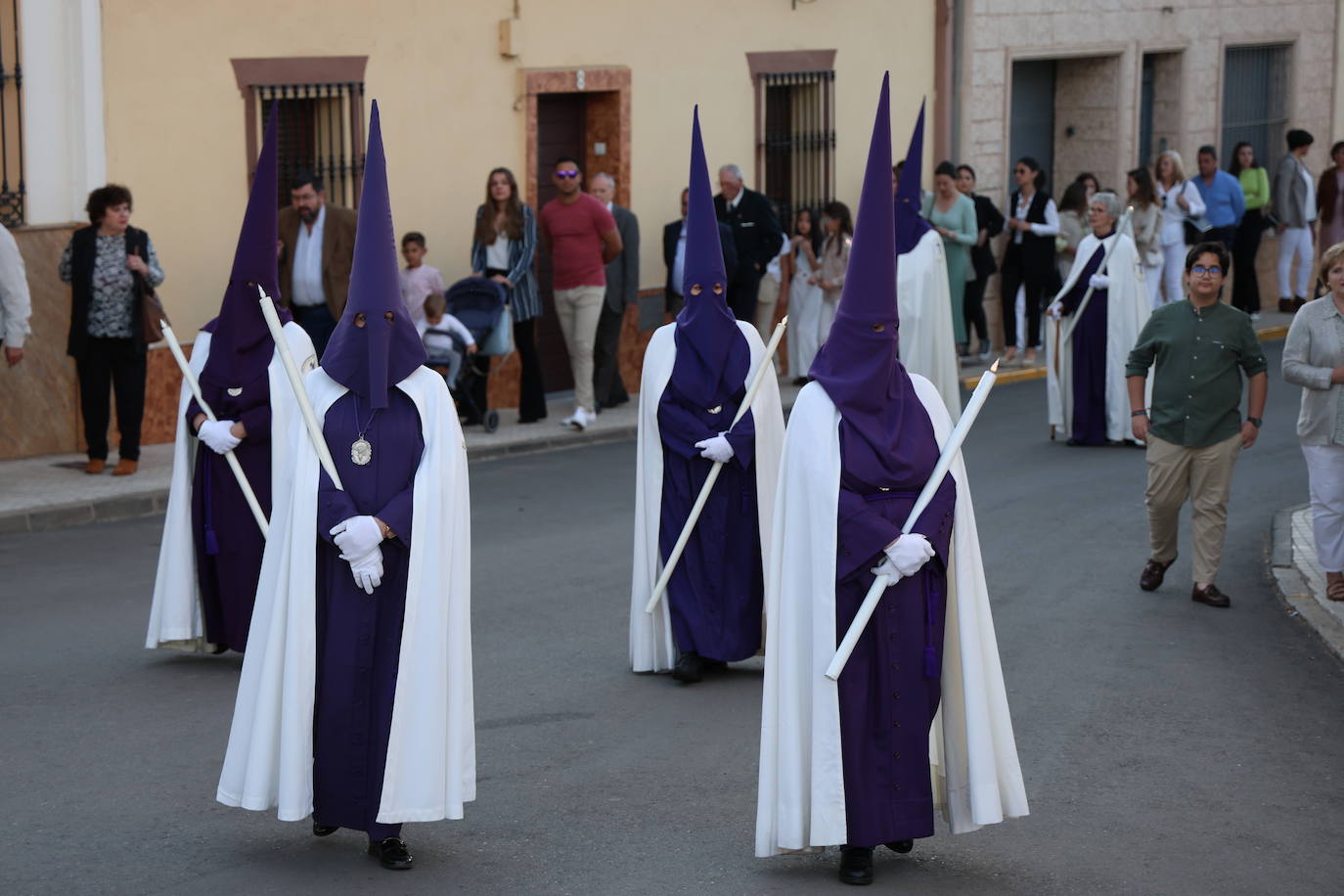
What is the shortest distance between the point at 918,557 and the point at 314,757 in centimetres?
203

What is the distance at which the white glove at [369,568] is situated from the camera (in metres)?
6.47

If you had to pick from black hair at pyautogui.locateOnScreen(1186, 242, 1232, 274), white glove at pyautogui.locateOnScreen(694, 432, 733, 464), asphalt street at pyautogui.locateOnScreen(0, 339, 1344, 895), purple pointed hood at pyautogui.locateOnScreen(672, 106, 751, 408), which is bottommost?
asphalt street at pyautogui.locateOnScreen(0, 339, 1344, 895)

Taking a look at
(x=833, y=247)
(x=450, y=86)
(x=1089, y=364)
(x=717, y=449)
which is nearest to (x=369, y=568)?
(x=717, y=449)

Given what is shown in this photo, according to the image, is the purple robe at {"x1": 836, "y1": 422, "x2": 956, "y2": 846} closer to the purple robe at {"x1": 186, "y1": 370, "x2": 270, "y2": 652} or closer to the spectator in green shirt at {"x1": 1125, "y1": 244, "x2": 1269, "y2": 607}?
the purple robe at {"x1": 186, "y1": 370, "x2": 270, "y2": 652}

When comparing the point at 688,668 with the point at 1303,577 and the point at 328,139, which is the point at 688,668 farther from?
the point at 328,139

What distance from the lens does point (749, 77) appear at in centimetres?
1975

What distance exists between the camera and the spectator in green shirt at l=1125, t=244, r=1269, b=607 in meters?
10.4

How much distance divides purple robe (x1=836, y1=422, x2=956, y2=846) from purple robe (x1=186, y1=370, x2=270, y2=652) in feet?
11.8

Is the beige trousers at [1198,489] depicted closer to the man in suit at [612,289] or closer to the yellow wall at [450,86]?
the man in suit at [612,289]

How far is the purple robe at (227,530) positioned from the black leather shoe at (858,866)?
367 centimetres

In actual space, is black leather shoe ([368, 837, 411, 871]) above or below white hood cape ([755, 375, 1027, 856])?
below

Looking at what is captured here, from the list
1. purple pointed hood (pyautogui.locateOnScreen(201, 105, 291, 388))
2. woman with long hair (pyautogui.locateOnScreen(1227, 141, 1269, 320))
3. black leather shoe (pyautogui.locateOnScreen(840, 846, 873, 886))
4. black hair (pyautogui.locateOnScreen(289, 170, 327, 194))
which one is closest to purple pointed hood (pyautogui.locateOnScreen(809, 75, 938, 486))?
black leather shoe (pyautogui.locateOnScreen(840, 846, 873, 886))

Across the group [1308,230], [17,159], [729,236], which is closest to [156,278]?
[17,159]

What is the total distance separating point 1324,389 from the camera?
33.1 feet
